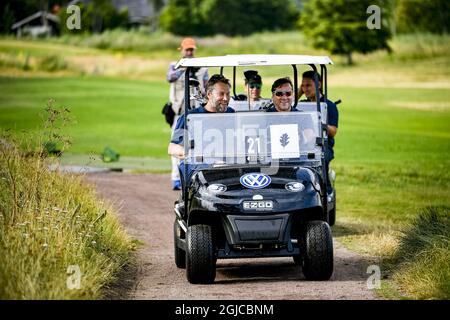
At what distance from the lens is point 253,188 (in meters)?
8.77

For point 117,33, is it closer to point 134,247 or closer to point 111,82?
point 111,82

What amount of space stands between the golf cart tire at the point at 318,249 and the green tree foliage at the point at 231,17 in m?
80.9

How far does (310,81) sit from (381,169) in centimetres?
1032

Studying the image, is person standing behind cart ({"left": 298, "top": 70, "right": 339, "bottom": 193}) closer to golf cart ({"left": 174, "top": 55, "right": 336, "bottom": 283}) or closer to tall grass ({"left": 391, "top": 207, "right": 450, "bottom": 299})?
tall grass ({"left": 391, "top": 207, "right": 450, "bottom": 299})

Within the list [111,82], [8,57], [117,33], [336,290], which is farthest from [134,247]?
[117,33]

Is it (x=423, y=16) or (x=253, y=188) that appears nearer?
(x=253, y=188)

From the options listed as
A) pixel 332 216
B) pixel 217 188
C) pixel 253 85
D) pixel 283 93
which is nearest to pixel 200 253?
pixel 217 188

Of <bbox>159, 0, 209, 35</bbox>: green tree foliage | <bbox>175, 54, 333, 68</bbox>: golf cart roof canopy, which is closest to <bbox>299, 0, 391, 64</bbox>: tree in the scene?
<bbox>159, 0, 209, 35</bbox>: green tree foliage

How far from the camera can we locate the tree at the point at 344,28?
66000 millimetres

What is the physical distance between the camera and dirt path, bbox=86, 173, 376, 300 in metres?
8.45

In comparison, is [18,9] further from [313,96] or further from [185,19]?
[313,96]

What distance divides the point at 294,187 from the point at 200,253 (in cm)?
87

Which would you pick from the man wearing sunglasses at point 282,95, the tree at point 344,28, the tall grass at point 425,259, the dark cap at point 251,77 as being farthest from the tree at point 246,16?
the man wearing sunglasses at point 282,95

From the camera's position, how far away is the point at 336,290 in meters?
8.52
